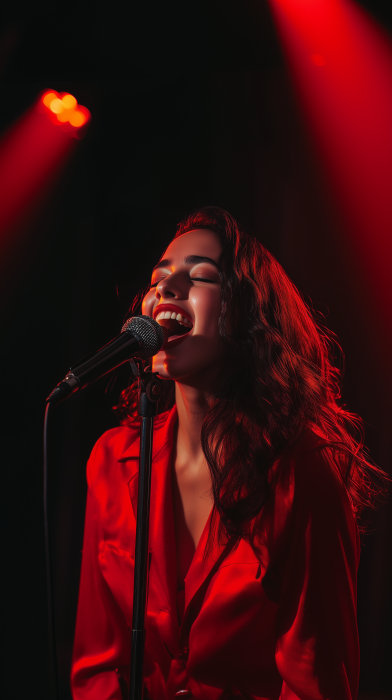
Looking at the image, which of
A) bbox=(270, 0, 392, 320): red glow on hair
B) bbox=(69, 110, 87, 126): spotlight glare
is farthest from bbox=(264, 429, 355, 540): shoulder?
bbox=(69, 110, 87, 126): spotlight glare

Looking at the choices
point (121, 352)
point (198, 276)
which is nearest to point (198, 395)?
point (198, 276)

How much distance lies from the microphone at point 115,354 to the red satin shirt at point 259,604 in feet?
1.60

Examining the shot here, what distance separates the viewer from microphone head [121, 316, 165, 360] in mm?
966

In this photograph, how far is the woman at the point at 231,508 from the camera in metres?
1.09

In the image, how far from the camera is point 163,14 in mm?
1707

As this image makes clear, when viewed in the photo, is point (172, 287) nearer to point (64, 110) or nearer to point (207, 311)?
point (207, 311)

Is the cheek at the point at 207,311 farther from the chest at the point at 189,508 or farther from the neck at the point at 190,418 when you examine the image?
the chest at the point at 189,508

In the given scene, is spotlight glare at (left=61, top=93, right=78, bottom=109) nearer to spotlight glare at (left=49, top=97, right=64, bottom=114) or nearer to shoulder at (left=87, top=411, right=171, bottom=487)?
spotlight glare at (left=49, top=97, right=64, bottom=114)

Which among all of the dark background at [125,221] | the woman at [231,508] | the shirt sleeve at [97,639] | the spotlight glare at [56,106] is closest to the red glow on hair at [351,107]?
the dark background at [125,221]

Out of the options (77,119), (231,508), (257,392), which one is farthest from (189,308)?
(77,119)

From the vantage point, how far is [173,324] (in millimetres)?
1291

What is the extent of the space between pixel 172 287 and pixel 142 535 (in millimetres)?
617

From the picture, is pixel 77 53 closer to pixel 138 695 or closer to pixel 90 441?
pixel 90 441

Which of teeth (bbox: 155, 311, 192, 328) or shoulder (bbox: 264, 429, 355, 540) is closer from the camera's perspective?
shoulder (bbox: 264, 429, 355, 540)
